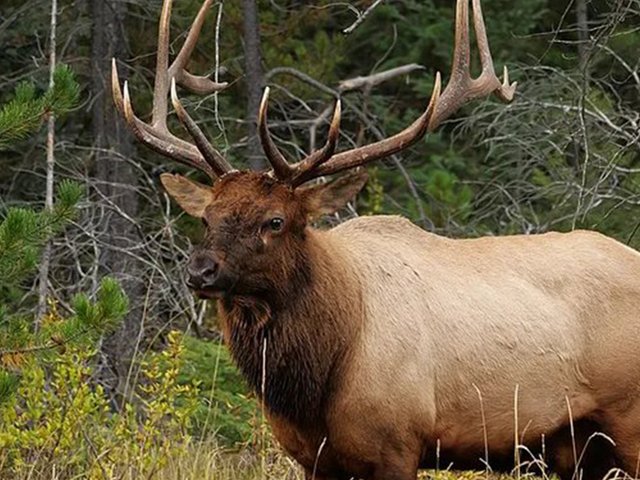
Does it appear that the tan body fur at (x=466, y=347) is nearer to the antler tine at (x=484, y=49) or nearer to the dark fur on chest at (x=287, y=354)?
the dark fur on chest at (x=287, y=354)

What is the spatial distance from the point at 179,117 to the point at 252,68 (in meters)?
4.80

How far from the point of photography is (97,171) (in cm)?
1326

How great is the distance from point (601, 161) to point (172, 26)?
4.12 m

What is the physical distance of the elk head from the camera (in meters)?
6.96

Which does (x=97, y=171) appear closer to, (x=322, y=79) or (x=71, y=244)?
(x=71, y=244)

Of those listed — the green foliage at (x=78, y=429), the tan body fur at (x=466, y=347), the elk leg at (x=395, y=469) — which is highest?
the tan body fur at (x=466, y=347)

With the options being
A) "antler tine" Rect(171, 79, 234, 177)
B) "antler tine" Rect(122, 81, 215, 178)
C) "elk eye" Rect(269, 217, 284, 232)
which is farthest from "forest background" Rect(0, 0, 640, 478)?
"elk eye" Rect(269, 217, 284, 232)

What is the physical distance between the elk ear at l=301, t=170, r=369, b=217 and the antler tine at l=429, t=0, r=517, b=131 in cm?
49

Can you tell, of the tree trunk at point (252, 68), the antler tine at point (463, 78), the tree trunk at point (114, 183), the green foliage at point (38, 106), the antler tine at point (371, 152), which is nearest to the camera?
the green foliage at point (38, 106)

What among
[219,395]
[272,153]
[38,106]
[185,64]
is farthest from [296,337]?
[219,395]

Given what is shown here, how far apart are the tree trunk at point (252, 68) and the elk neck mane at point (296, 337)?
4.92 m

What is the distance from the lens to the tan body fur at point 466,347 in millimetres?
7172

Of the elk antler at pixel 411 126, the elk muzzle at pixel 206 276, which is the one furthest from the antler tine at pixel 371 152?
the elk muzzle at pixel 206 276

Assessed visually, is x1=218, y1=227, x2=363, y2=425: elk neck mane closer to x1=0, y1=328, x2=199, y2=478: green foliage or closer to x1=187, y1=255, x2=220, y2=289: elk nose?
x1=187, y1=255, x2=220, y2=289: elk nose
